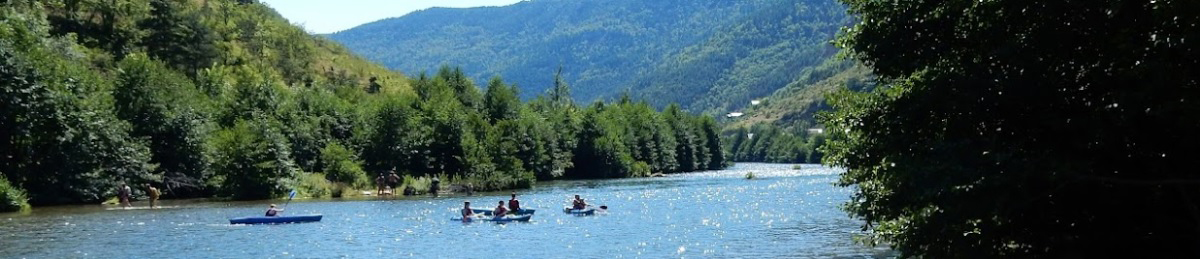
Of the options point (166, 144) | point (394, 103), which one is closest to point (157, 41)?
point (394, 103)

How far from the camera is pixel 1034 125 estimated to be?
59.4 ft

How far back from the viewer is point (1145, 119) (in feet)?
54.1

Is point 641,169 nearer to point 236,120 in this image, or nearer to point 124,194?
point 236,120

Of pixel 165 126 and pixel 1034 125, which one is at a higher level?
pixel 165 126

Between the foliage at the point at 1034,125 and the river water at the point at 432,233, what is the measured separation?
1619cm

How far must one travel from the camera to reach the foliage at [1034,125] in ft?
53.1

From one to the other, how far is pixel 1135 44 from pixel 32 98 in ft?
186

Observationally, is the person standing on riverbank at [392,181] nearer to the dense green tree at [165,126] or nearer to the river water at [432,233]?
the dense green tree at [165,126]

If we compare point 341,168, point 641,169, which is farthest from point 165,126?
point 641,169

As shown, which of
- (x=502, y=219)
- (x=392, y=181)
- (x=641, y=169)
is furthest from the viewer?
(x=641, y=169)

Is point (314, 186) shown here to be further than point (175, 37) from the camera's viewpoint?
No

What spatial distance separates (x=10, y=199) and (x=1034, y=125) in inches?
2029

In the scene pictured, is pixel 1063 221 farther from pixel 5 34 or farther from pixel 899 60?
pixel 5 34

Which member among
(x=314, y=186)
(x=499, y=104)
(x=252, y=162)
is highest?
(x=499, y=104)
